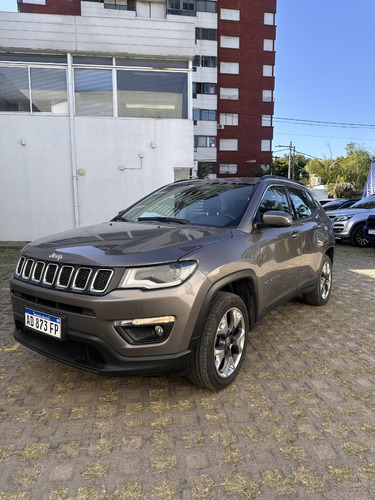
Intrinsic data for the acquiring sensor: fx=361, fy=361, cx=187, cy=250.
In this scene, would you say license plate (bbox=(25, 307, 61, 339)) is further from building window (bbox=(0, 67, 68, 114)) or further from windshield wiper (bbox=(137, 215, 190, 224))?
building window (bbox=(0, 67, 68, 114))

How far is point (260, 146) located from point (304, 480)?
39882 millimetres

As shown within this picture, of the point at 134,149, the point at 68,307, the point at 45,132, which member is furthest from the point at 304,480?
the point at 45,132

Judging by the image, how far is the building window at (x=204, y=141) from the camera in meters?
36.9

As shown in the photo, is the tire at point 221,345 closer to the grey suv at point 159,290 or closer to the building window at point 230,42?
the grey suv at point 159,290

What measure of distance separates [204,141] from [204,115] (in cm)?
253

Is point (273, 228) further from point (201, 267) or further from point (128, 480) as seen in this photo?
point (128, 480)

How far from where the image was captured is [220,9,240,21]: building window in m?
35.6

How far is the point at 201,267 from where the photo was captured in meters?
2.42

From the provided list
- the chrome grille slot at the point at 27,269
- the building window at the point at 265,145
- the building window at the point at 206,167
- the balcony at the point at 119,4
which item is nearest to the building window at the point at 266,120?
the building window at the point at 265,145

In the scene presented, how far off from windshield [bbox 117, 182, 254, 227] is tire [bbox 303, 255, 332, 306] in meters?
1.87

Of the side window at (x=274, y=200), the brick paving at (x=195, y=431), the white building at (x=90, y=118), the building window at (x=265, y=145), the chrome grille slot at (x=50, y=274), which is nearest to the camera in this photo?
the brick paving at (x=195, y=431)

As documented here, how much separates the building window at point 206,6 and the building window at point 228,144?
1207 centimetres

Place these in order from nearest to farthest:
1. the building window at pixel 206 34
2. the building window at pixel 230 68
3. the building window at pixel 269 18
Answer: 1. the building window at pixel 206 34
2. the building window at pixel 230 68
3. the building window at pixel 269 18

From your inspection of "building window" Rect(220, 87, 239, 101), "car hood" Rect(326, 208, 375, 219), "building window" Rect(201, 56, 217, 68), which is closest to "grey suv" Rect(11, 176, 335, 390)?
"car hood" Rect(326, 208, 375, 219)
